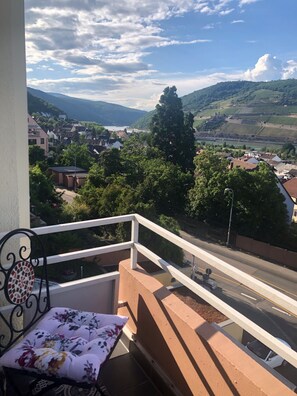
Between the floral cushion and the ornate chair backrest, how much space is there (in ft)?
0.36

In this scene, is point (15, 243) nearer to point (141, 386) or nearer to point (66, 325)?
point (66, 325)

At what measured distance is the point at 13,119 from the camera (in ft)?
4.41

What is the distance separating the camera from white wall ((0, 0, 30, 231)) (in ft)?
4.23

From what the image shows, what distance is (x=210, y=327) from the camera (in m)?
1.28

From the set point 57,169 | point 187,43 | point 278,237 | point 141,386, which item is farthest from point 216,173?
point 141,386

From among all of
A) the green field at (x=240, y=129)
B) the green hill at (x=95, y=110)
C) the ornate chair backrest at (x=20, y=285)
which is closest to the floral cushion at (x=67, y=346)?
the ornate chair backrest at (x=20, y=285)

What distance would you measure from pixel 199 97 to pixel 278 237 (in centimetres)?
10075

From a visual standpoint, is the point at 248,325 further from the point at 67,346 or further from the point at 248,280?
the point at 67,346

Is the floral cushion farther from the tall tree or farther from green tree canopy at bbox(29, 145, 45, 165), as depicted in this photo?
green tree canopy at bbox(29, 145, 45, 165)

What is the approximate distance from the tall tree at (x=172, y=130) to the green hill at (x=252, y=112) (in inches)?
1706

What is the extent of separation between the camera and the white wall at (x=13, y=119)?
50.8 inches

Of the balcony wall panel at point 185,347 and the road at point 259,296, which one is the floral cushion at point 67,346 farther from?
A: the road at point 259,296

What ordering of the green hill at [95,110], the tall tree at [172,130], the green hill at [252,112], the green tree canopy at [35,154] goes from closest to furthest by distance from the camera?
the tall tree at [172,130]
the green tree canopy at [35,154]
the green hill at [252,112]
the green hill at [95,110]

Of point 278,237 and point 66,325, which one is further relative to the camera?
point 278,237
